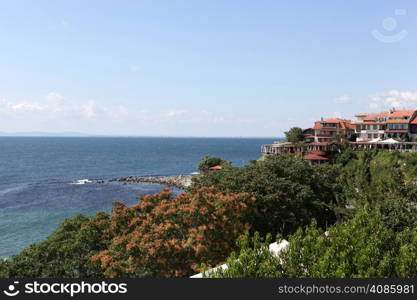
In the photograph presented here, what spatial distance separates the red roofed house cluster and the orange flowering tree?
49.6 metres

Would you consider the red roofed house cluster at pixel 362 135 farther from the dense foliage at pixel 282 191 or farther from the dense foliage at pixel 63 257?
the dense foliage at pixel 63 257

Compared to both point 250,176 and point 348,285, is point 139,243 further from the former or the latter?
point 250,176

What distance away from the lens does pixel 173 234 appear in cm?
1712

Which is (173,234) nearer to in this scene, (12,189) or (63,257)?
(63,257)

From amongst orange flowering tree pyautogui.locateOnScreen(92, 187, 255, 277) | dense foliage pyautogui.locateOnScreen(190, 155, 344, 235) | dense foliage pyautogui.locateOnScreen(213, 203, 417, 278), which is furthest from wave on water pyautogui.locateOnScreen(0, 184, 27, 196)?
dense foliage pyautogui.locateOnScreen(213, 203, 417, 278)

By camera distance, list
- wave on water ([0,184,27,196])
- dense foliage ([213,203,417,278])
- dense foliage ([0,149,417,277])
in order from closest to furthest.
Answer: dense foliage ([213,203,417,278])
dense foliage ([0,149,417,277])
wave on water ([0,184,27,196])

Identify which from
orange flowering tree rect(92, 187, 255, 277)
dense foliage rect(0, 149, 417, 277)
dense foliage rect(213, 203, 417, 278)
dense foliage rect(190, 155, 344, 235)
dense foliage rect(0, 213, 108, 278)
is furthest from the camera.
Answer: dense foliage rect(190, 155, 344, 235)

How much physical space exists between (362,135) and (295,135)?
14.0m

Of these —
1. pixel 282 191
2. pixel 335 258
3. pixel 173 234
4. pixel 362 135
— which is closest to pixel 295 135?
pixel 362 135

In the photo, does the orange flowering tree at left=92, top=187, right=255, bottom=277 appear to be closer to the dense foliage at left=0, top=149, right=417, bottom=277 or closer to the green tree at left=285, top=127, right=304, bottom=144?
the dense foliage at left=0, top=149, right=417, bottom=277

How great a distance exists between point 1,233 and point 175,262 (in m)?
Result: 33.2

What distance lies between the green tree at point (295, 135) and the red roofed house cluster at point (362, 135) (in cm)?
153

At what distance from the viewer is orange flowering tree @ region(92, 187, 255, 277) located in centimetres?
1541

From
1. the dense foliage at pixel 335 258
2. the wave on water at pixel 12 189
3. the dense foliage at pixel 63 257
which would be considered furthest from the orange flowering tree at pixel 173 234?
the wave on water at pixel 12 189
